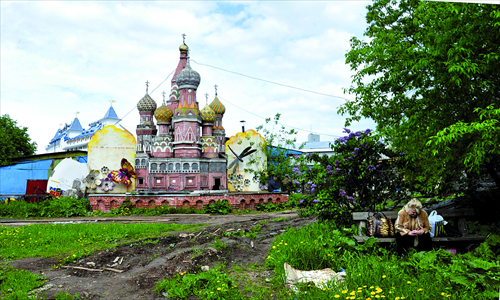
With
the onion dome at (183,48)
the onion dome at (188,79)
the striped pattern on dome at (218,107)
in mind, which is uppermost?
the onion dome at (183,48)

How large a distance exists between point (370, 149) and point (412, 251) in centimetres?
389

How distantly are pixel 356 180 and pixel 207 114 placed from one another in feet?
59.6

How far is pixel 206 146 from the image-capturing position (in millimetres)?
25656

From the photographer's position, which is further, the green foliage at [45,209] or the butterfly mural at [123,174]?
the butterfly mural at [123,174]

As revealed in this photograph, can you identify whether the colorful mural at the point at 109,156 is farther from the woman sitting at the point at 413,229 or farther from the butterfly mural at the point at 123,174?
the woman sitting at the point at 413,229

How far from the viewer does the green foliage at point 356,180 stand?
959 centimetres

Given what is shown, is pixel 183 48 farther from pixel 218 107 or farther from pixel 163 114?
pixel 163 114

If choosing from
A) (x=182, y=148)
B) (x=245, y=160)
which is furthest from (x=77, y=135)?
(x=245, y=160)

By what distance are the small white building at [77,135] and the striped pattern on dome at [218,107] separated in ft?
71.4

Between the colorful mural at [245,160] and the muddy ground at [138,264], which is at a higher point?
the colorful mural at [245,160]

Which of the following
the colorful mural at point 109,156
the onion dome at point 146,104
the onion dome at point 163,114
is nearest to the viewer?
the colorful mural at point 109,156

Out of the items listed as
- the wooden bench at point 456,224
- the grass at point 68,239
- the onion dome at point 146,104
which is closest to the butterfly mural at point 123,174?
the onion dome at point 146,104

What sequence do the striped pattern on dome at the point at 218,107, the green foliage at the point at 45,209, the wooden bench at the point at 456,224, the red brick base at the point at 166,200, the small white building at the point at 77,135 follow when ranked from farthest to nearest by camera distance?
the small white building at the point at 77,135
the striped pattern on dome at the point at 218,107
the red brick base at the point at 166,200
the green foliage at the point at 45,209
the wooden bench at the point at 456,224

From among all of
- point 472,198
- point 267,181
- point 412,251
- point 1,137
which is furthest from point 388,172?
point 1,137
